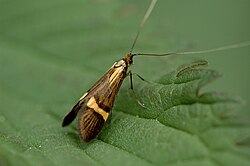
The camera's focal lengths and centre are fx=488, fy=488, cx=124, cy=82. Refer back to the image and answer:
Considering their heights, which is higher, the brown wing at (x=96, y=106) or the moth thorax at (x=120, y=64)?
the moth thorax at (x=120, y=64)

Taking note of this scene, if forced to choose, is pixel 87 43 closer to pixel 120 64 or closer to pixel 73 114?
pixel 120 64

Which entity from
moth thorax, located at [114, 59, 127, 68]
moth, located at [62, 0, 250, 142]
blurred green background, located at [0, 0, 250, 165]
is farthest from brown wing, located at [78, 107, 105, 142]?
moth thorax, located at [114, 59, 127, 68]

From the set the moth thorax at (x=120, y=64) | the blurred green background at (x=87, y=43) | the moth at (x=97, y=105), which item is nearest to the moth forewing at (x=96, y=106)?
the moth at (x=97, y=105)

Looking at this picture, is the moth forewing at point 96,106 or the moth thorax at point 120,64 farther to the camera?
the moth thorax at point 120,64

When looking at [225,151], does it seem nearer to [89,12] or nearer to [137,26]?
[137,26]

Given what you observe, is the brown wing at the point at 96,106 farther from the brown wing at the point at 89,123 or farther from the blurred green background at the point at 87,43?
the blurred green background at the point at 87,43

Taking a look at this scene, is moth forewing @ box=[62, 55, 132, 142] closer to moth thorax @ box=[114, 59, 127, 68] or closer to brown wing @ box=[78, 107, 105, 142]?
brown wing @ box=[78, 107, 105, 142]

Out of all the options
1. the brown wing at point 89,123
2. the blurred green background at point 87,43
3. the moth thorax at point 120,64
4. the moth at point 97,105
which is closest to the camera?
the brown wing at point 89,123

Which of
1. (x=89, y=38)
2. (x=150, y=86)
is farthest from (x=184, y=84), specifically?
(x=89, y=38)
